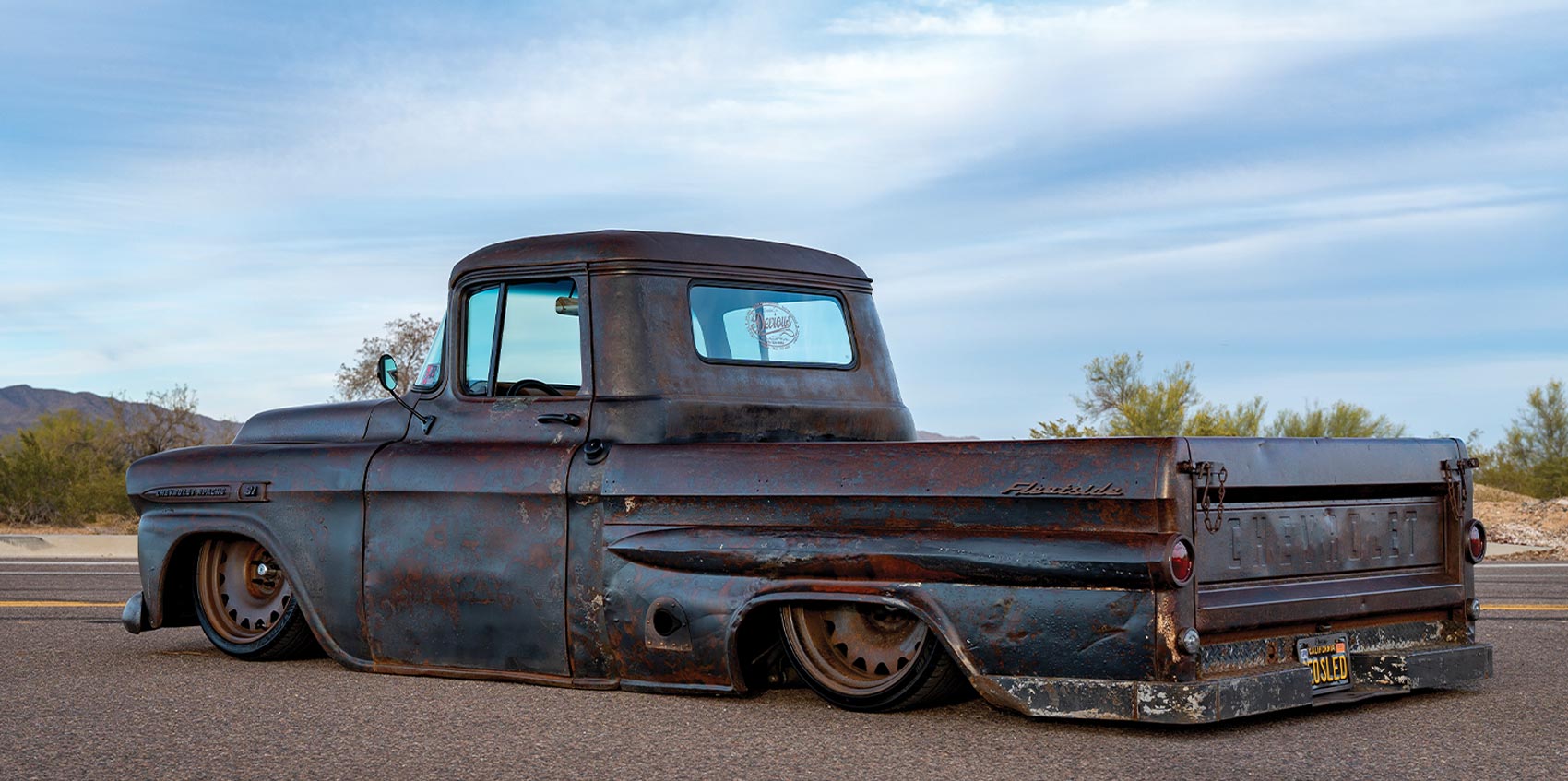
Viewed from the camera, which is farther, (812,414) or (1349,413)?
(1349,413)

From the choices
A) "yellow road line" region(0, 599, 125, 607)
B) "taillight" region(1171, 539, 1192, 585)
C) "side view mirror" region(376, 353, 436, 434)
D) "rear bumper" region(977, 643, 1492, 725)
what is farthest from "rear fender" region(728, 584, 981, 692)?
"yellow road line" region(0, 599, 125, 607)

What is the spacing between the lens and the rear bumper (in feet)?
18.1

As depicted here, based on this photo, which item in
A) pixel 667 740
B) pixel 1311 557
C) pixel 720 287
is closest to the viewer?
pixel 667 740

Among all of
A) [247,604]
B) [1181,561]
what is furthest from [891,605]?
[247,604]

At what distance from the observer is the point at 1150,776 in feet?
16.6

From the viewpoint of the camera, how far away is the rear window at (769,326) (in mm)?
7488

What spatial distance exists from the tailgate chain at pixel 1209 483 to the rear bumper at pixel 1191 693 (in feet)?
1.84

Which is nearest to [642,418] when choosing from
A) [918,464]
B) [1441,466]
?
[918,464]

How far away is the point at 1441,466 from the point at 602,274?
382 centimetres

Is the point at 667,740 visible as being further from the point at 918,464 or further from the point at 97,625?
the point at 97,625

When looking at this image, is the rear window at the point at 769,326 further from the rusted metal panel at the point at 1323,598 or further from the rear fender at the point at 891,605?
the rusted metal panel at the point at 1323,598

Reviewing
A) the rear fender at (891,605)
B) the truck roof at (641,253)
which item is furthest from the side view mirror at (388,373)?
the rear fender at (891,605)

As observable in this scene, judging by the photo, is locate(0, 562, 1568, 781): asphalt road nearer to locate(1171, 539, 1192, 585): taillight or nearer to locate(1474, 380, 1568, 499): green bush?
locate(1171, 539, 1192, 585): taillight

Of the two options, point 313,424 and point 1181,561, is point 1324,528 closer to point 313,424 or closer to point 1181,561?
point 1181,561
